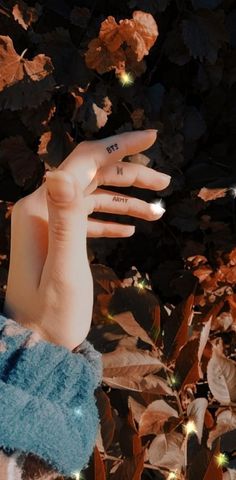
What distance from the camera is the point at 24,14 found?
1337mm

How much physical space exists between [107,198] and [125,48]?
0.31m

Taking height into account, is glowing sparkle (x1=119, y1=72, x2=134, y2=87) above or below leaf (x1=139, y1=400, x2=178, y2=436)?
above

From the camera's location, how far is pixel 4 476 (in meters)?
0.97

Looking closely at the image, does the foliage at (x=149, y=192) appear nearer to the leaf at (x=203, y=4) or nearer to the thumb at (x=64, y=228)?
the leaf at (x=203, y=4)

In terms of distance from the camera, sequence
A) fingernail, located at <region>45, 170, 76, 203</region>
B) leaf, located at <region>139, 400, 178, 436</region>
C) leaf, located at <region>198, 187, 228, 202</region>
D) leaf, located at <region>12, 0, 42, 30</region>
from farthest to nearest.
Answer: leaf, located at <region>198, 187, 228, 202</region> → leaf, located at <region>12, 0, 42, 30</region> → leaf, located at <region>139, 400, 178, 436</region> → fingernail, located at <region>45, 170, 76, 203</region>

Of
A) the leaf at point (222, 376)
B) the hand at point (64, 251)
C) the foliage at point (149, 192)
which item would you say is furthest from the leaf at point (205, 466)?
the hand at point (64, 251)

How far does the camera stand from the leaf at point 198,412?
4.12 ft

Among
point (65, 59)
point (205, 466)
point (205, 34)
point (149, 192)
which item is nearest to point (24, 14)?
point (65, 59)

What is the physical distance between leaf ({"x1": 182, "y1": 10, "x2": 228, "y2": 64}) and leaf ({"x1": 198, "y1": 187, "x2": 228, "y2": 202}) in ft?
0.79

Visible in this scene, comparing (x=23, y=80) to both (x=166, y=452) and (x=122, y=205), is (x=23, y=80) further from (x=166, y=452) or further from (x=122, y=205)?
(x=166, y=452)

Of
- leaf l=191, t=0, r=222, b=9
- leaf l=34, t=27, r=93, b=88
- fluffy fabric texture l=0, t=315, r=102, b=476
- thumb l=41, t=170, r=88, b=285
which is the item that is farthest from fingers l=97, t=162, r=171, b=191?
leaf l=191, t=0, r=222, b=9

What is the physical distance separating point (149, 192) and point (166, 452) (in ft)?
1.78

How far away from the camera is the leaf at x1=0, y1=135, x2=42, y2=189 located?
1462 millimetres

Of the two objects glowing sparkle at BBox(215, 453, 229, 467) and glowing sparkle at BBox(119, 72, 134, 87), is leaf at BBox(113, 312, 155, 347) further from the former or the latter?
glowing sparkle at BBox(119, 72, 134, 87)
